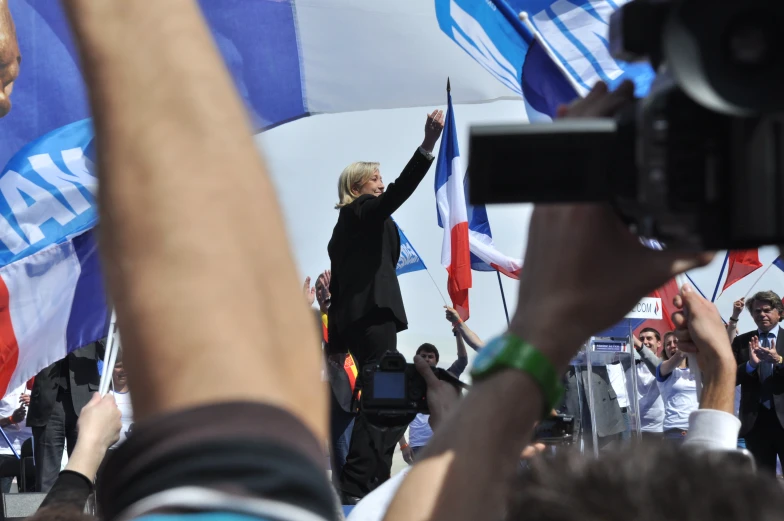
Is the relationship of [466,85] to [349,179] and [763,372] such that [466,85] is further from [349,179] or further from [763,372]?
[763,372]

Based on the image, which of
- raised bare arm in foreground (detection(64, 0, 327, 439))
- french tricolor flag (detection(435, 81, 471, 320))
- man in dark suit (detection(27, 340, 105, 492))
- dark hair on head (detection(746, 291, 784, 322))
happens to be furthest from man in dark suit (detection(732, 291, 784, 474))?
raised bare arm in foreground (detection(64, 0, 327, 439))

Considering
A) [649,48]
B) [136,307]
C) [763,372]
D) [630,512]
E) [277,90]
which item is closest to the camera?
[136,307]

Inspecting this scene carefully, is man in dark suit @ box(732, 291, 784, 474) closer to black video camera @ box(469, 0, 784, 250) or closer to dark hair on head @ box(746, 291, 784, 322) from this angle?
dark hair on head @ box(746, 291, 784, 322)

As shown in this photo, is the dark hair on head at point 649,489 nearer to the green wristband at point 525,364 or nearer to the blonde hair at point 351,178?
the green wristband at point 525,364

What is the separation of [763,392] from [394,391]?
6630mm

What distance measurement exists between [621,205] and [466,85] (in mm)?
5517

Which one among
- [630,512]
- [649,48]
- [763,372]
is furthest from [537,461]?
[763,372]

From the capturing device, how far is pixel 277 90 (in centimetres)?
612

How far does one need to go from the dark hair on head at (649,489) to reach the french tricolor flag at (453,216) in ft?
18.8

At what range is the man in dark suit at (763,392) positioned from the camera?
7.69 metres

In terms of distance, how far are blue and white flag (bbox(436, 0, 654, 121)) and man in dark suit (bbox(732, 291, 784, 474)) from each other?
386 centimetres

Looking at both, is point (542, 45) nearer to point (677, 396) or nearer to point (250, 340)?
point (250, 340)

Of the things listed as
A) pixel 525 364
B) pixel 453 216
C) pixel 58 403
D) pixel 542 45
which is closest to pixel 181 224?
pixel 525 364

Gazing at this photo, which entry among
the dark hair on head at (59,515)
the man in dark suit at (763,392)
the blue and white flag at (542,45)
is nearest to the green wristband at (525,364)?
the dark hair on head at (59,515)
